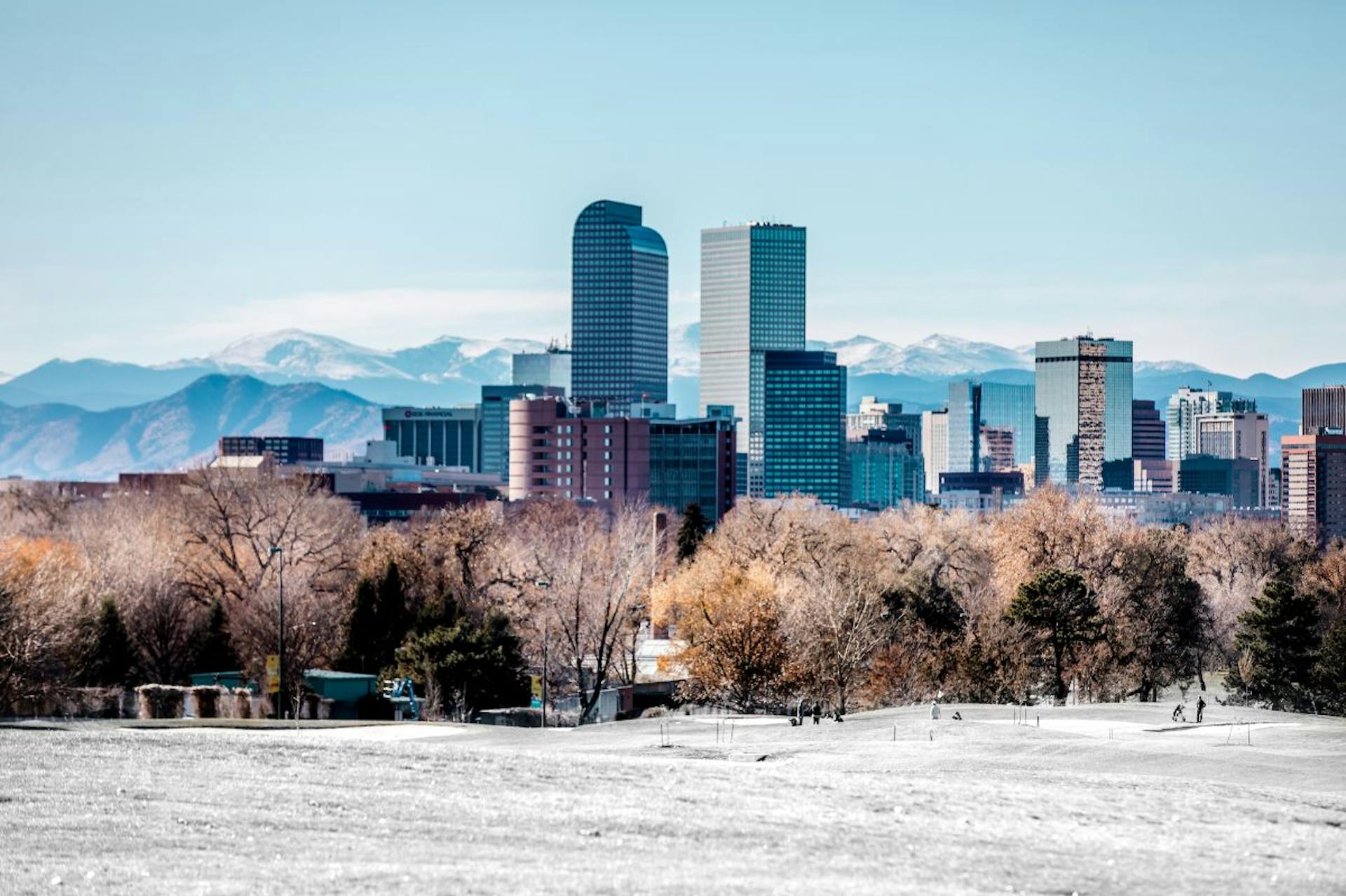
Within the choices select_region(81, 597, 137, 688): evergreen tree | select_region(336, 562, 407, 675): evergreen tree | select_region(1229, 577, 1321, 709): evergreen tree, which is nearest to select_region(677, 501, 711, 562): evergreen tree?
select_region(336, 562, 407, 675): evergreen tree

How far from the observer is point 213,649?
322 ft

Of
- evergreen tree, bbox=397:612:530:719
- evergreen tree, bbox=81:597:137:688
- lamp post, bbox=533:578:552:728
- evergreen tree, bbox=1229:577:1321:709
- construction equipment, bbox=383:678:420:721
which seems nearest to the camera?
lamp post, bbox=533:578:552:728

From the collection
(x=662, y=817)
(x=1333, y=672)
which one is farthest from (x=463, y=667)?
(x=662, y=817)

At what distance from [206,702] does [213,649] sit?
51.4 ft

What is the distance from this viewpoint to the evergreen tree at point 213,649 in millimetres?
97688

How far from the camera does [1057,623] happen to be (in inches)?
3789

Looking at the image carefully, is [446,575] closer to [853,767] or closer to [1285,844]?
[853,767]

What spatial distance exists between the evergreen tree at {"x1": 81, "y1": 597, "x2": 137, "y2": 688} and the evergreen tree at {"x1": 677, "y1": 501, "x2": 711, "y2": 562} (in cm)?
4686

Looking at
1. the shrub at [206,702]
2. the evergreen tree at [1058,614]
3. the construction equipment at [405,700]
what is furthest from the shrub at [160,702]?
the evergreen tree at [1058,614]

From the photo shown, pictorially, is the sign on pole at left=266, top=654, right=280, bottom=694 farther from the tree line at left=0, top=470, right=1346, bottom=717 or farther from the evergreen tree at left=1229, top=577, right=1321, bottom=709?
the evergreen tree at left=1229, top=577, right=1321, bottom=709

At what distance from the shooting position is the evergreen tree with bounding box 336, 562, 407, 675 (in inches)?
3871

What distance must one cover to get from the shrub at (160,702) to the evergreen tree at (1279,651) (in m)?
59.0

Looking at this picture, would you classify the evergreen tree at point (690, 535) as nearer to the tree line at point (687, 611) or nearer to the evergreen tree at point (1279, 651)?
the tree line at point (687, 611)

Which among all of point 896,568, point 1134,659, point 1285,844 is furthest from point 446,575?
point 1285,844
